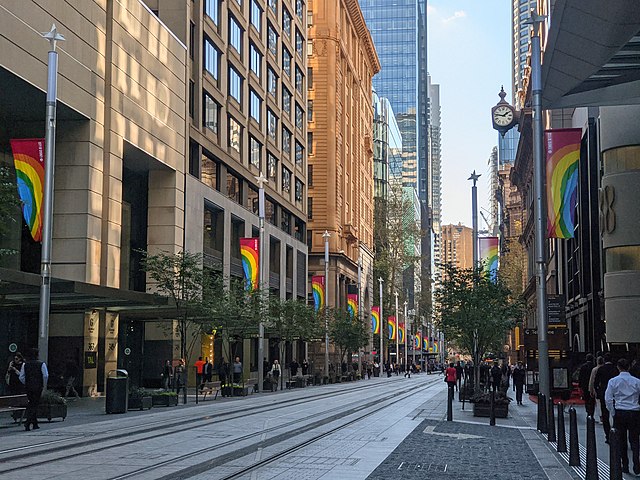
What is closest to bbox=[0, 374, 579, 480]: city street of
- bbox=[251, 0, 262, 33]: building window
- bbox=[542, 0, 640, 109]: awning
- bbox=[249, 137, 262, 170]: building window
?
bbox=[542, 0, 640, 109]: awning

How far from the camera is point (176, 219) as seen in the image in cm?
4997

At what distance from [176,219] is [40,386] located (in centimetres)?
2815

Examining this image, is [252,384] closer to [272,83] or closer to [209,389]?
[209,389]

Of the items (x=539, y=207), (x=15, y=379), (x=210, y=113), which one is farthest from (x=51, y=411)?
(x=210, y=113)

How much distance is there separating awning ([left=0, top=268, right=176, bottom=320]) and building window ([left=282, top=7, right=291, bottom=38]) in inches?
1669

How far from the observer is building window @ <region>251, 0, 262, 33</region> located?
68688 millimetres

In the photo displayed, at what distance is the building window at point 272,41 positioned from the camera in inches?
2932

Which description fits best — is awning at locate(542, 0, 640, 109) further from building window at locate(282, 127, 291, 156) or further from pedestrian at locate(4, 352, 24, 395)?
building window at locate(282, 127, 291, 156)

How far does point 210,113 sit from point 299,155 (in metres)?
28.7

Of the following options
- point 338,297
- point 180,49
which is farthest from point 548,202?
point 338,297

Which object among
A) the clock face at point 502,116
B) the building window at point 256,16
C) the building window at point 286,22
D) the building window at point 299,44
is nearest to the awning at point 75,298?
the clock face at point 502,116

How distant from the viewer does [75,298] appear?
110ft

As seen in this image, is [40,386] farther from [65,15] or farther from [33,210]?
[65,15]

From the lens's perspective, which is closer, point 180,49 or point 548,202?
point 548,202
